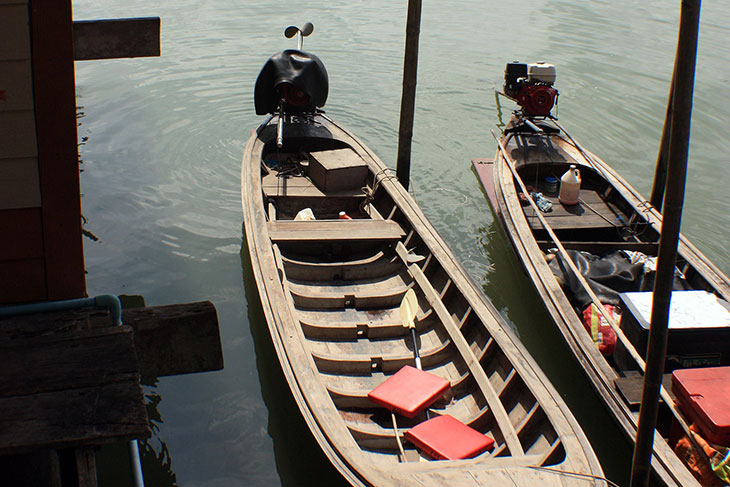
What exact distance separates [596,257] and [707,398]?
105 inches

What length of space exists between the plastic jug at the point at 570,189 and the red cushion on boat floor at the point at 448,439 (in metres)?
4.61

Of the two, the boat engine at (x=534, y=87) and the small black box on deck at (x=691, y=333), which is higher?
the boat engine at (x=534, y=87)

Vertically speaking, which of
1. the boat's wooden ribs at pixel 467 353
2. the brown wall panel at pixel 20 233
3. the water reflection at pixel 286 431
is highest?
the brown wall panel at pixel 20 233

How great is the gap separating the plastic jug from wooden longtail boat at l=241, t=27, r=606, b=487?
2.27 meters

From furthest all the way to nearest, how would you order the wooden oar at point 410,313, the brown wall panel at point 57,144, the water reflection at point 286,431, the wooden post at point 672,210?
the wooden oar at point 410,313 < the water reflection at point 286,431 < the wooden post at point 672,210 < the brown wall panel at point 57,144

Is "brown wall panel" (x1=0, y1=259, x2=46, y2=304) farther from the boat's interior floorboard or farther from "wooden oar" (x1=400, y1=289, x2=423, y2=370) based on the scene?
the boat's interior floorboard

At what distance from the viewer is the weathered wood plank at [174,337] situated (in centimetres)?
234

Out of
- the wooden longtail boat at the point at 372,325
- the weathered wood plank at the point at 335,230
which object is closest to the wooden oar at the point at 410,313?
the wooden longtail boat at the point at 372,325

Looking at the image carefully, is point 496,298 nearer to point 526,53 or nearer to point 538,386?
point 538,386

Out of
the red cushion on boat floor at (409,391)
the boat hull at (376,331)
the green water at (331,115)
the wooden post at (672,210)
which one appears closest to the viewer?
the wooden post at (672,210)

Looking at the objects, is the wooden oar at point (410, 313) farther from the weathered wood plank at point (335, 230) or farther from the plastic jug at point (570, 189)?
the plastic jug at point (570, 189)

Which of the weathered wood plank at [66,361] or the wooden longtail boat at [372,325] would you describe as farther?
the wooden longtail boat at [372,325]

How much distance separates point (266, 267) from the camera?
627 cm

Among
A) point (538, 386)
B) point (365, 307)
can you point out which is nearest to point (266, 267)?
point (365, 307)
